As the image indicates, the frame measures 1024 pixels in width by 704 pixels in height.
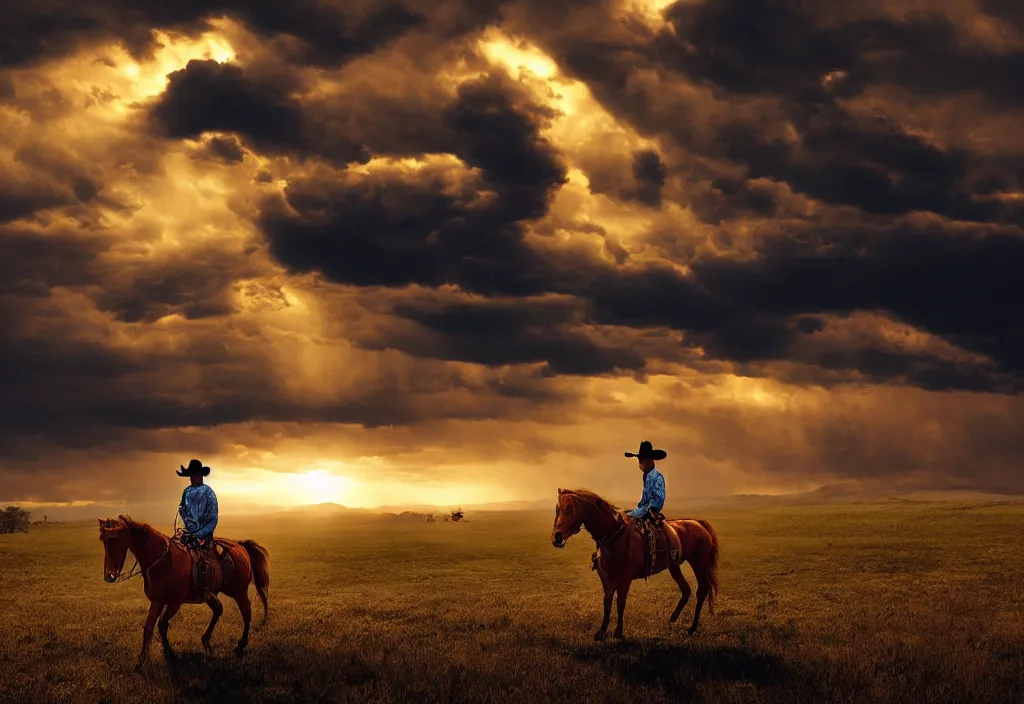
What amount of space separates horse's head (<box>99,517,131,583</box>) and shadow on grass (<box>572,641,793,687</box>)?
29.7 feet

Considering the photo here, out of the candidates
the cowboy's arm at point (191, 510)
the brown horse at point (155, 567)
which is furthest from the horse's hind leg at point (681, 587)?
the cowboy's arm at point (191, 510)

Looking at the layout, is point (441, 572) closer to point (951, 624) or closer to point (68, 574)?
point (68, 574)

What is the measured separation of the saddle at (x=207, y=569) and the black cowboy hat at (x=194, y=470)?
4.64ft

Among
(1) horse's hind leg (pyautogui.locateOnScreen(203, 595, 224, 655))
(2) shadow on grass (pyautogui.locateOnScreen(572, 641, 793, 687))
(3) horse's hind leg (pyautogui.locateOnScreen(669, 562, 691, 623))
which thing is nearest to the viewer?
(2) shadow on grass (pyautogui.locateOnScreen(572, 641, 793, 687))

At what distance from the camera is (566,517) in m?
16.5

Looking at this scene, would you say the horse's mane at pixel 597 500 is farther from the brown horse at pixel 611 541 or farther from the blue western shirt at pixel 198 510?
the blue western shirt at pixel 198 510

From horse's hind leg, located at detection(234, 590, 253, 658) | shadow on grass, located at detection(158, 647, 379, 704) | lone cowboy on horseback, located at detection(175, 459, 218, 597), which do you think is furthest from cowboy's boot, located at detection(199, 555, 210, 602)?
shadow on grass, located at detection(158, 647, 379, 704)

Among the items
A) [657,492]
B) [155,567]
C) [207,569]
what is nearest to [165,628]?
[155,567]

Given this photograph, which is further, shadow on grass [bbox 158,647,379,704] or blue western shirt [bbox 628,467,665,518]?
blue western shirt [bbox 628,467,665,518]

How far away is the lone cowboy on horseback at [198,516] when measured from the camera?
54.5ft

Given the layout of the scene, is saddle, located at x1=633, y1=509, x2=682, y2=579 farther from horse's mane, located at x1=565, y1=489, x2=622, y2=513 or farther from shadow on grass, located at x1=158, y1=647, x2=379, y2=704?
shadow on grass, located at x1=158, y1=647, x2=379, y2=704

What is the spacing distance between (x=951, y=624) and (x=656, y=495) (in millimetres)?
8166

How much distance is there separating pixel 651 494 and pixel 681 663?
426cm

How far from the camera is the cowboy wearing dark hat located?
1767 centimetres
